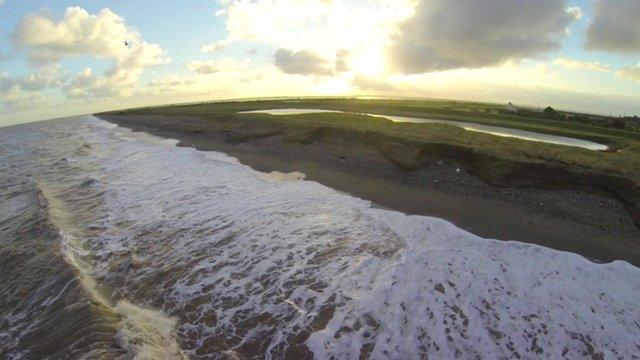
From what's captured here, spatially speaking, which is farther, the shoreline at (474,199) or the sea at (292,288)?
the shoreline at (474,199)

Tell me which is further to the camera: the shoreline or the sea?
the shoreline

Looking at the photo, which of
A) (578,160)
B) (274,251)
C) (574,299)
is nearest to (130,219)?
(274,251)

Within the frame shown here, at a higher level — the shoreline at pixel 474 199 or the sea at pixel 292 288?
the shoreline at pixel 474 199

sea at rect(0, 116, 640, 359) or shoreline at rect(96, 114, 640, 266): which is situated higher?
shoreline at rect(96, 114, 640, 266)

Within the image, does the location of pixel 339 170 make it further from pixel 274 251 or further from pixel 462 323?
pixel 462 323

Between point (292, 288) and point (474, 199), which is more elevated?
point (474, 199)
